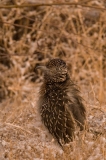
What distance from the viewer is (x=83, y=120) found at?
17.5ft

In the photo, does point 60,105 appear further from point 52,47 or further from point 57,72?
point 52,47

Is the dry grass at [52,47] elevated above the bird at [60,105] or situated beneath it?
situated beneath

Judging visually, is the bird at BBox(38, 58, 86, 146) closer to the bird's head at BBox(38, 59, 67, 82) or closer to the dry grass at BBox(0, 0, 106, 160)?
the bird's head at BBox(38, 59, 67, 82)

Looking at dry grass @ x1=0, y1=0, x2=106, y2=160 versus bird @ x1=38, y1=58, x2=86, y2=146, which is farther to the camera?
dry grass @ x1=0, y1=0, x2=106, y2=160

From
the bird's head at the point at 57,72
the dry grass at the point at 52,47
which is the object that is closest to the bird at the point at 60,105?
the bird's head at the point at 57,72

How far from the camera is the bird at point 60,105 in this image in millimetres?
5203

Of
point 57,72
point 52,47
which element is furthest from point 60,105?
point 52,47

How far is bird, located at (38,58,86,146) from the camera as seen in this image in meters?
5.20

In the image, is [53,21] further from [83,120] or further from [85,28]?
[83,120]

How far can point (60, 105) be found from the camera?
17.1 ft

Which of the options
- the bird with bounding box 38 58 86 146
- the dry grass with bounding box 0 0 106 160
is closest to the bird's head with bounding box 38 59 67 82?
the bird with bounding box 38 58 86 146

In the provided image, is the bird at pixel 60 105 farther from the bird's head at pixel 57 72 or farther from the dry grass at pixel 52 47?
the dry grass at pixel 52 47

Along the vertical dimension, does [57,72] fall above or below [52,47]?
above

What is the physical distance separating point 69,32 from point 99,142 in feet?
16.4
